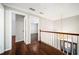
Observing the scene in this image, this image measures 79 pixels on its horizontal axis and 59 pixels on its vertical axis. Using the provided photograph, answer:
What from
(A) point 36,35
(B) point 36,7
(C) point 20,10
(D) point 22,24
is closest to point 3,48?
(D) point 22,24

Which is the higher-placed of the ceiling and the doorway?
the ceiling

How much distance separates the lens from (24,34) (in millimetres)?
1658

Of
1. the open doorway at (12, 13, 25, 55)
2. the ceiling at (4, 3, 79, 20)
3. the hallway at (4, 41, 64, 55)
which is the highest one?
the ceiling at (4, 3, 79, 20)

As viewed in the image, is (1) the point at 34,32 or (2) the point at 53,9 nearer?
(2) the point at 53,9

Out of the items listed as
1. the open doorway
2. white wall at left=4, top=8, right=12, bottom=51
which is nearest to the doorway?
the open doorway

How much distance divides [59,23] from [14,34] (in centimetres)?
96

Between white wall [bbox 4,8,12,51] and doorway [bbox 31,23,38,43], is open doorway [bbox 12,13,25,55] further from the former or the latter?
doorway [bbox 31,23,38,43]

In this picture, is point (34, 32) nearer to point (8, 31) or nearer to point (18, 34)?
point (18, 34)

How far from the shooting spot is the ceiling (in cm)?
149

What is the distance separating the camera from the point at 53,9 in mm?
1574

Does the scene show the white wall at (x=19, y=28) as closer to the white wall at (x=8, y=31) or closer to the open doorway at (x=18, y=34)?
the open doorway at (x=18, y=34)

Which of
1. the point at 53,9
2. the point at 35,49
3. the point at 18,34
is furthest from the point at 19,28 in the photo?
the point at 53,9

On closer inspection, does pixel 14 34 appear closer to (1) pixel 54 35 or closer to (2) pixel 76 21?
(1) pixel 54 35

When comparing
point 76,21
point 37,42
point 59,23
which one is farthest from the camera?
point 37,42
